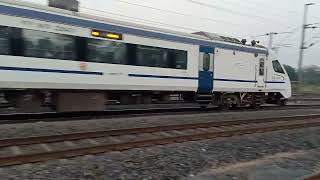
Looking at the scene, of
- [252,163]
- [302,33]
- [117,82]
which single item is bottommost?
[252,163]

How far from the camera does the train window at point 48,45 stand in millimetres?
11984

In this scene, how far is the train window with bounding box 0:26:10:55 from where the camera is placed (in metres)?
11.4

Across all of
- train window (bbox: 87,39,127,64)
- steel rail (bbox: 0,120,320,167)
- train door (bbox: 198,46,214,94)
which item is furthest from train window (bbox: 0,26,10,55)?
train door (bbox: 198,46,214,94)

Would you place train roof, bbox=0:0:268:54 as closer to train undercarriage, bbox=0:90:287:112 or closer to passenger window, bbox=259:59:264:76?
passenger window, bbox=259:59:264:76

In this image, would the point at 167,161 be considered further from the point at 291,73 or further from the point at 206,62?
the point at 291,73

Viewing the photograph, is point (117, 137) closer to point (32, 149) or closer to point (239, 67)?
point (32, 149)

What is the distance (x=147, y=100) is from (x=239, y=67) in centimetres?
553

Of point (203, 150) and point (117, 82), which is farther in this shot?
point (117, 82)

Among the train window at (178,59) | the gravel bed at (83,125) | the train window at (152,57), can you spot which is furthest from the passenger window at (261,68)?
the train window at (152,57)

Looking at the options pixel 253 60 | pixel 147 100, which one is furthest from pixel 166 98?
pixel 253 60

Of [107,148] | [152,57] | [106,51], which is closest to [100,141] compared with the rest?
[107,148]

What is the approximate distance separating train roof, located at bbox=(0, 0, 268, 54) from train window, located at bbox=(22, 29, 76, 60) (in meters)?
0.46

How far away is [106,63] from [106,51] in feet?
1.31

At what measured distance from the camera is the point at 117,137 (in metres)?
9.92
